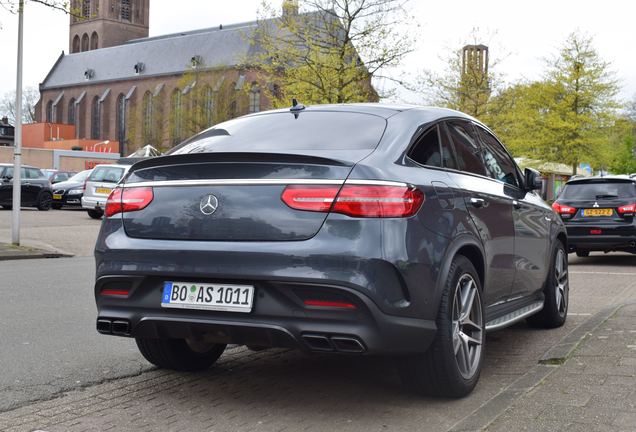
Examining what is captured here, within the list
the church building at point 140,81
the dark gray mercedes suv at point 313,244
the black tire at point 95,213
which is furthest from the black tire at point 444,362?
the church building at point 140,81

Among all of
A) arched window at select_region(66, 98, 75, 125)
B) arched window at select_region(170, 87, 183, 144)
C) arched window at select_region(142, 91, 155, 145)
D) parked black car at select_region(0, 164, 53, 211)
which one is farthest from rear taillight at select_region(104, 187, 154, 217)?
arched window at select_region(66, 98, 75, 125)

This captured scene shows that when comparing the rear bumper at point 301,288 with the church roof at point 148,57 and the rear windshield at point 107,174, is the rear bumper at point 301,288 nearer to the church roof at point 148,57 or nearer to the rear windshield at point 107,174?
the rear windshield at point 107,174

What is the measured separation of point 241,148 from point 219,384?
4.78 feet

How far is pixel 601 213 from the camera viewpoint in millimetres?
13945

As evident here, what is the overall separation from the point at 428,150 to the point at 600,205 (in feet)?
33.3

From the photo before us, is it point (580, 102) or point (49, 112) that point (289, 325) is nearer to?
point (580, 102)

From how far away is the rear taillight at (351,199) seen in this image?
3971mm

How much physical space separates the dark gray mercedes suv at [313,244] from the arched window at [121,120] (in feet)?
307

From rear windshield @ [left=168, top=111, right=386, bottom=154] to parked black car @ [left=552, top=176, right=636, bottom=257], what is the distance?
1008 cm

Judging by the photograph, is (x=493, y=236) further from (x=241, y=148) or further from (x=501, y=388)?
(x=241, y=148)

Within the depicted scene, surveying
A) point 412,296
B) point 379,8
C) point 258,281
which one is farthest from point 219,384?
point 379,8

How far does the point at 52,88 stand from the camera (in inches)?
4331

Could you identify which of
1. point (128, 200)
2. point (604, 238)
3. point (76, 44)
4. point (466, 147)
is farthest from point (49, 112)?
point (128, 200)

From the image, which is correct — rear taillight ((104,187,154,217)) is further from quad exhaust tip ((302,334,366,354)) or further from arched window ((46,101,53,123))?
arched window ((46,101,53,123))
